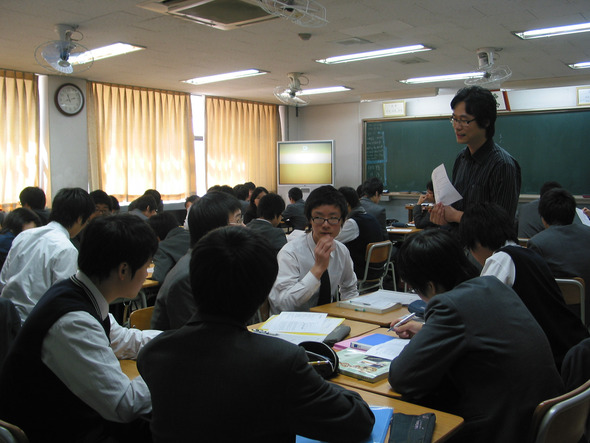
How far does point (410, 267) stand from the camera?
176 cm

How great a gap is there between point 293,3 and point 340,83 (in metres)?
4.58

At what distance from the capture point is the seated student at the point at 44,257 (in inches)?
110

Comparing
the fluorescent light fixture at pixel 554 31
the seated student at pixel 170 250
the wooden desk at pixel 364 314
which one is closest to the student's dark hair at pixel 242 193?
the seated student at pixel 170 250

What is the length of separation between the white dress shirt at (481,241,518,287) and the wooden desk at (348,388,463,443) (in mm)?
823

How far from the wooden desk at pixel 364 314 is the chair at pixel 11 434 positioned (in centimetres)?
157

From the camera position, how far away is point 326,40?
206 inches

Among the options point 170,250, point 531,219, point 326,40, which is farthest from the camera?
point 531,219

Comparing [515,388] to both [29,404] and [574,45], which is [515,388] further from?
[574,45]

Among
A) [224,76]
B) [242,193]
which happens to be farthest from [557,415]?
[224,76]

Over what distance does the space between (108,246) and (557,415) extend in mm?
1406

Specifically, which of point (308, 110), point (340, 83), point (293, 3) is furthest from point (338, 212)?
point (308, 110)

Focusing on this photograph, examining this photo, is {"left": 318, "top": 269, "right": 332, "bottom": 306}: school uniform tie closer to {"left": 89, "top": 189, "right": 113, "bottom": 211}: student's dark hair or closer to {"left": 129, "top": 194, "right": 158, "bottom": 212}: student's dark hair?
{"left": 89, "top": 189, "right": 113, "bottom": 211}: student's dark hair

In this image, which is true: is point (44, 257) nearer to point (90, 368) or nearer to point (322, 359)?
point (90, 368)

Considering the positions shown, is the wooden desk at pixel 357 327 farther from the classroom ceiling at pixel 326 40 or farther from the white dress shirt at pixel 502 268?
the classroom ceiling at pixel 326 40
